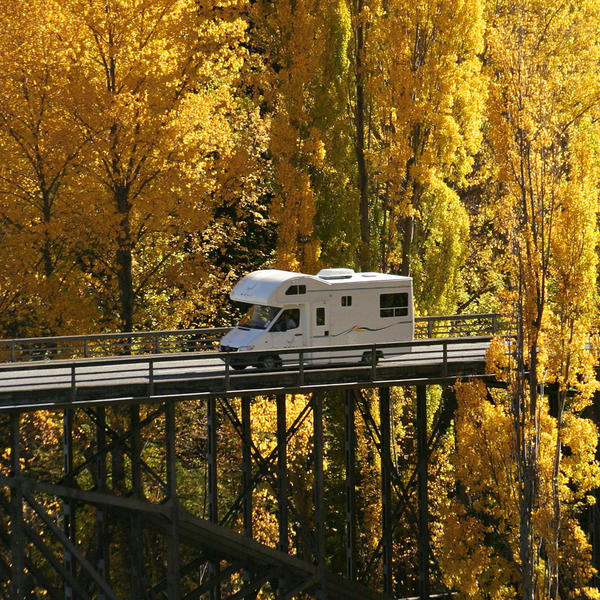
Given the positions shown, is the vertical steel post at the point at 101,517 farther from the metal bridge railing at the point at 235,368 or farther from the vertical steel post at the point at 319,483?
the vertical steel post at the point at 319,483

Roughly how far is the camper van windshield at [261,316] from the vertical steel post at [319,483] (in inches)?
76.5

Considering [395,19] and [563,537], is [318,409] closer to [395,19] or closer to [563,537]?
[563,537]

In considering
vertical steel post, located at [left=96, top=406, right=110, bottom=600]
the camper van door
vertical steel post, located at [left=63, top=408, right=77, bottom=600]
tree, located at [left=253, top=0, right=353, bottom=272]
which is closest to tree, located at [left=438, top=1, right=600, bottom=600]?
the camper van door

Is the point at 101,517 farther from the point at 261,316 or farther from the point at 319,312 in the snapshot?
the point at 319,312

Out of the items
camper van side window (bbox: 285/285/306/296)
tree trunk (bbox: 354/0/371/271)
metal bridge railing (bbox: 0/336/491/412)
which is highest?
tree trunk (bbox: 354/0/371/271)

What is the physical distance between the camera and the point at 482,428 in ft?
87.4

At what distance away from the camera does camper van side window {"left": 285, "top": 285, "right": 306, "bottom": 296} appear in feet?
90.4

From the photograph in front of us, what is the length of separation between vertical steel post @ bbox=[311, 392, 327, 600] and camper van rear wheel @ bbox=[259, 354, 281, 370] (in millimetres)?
1036

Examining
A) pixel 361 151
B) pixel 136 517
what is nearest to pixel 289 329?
pixel 136 517

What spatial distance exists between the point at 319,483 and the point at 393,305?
14.1ft

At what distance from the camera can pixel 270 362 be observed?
27.0 metres

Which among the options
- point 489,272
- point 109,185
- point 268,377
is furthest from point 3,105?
point 489,272

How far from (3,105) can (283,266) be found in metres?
8.40

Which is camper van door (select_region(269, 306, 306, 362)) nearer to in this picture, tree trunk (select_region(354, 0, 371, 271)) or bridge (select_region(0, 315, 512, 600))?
bridge (select_region(0, 315, 512, 600))
